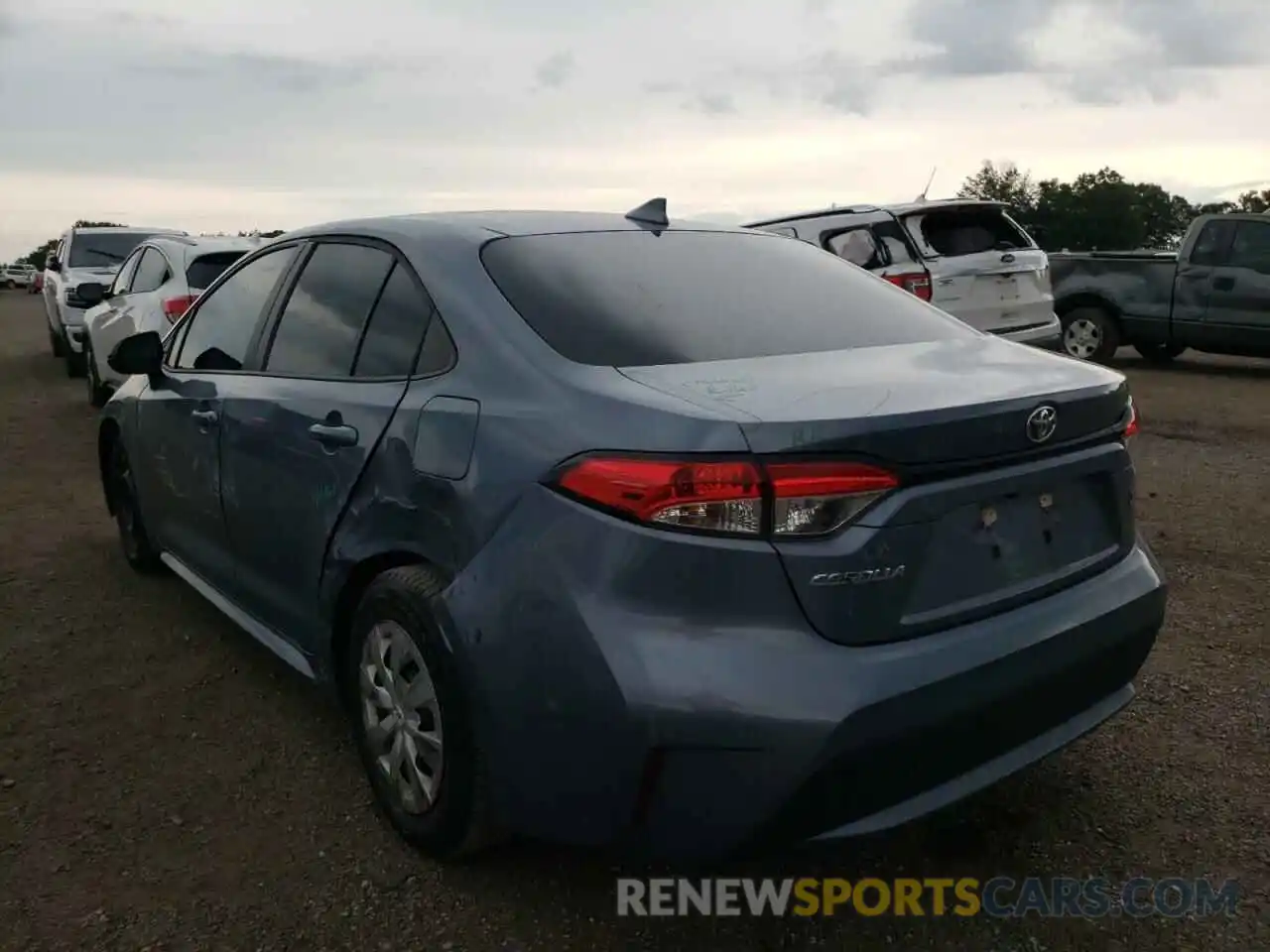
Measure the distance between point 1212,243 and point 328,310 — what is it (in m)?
11.5

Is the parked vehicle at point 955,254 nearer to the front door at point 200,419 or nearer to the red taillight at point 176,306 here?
the red taillight at point 176,306

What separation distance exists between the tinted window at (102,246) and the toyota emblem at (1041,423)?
14433 millimetres

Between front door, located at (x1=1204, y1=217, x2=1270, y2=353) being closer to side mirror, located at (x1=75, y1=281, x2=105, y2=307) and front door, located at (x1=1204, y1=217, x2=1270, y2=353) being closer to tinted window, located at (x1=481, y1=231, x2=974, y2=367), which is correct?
tinted window, located at (x1=481, y1=231, x2=974, y2=367)

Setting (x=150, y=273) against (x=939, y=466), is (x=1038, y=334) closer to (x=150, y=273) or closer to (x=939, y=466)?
(x=150, y=273)

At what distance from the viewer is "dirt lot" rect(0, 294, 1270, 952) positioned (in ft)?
8.54

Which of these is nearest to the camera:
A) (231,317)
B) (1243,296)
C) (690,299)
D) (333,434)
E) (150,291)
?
(690,299)

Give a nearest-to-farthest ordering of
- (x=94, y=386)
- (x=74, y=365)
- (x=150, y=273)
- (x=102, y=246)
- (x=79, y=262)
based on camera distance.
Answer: (x=150, y=273) → (x=94, y=386) → (x=74, y=365) → (x=79, y=262) → (x=102, y=246)

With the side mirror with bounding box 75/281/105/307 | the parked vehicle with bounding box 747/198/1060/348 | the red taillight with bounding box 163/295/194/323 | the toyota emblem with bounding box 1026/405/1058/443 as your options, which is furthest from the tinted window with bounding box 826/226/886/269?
the toyota emblem with bounding box 1026/405/1058/443

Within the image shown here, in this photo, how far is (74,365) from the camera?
13664mm

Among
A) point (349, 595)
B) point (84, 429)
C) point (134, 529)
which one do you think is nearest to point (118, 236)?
point (84, 429)

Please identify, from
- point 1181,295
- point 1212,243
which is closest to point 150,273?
point 1181,295

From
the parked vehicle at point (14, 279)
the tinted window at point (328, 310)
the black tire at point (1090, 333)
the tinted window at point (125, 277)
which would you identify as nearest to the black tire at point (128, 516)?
the tinted window at point (328, 310)

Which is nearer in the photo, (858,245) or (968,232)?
(858,245)

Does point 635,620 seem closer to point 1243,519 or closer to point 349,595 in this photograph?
point 349,595
